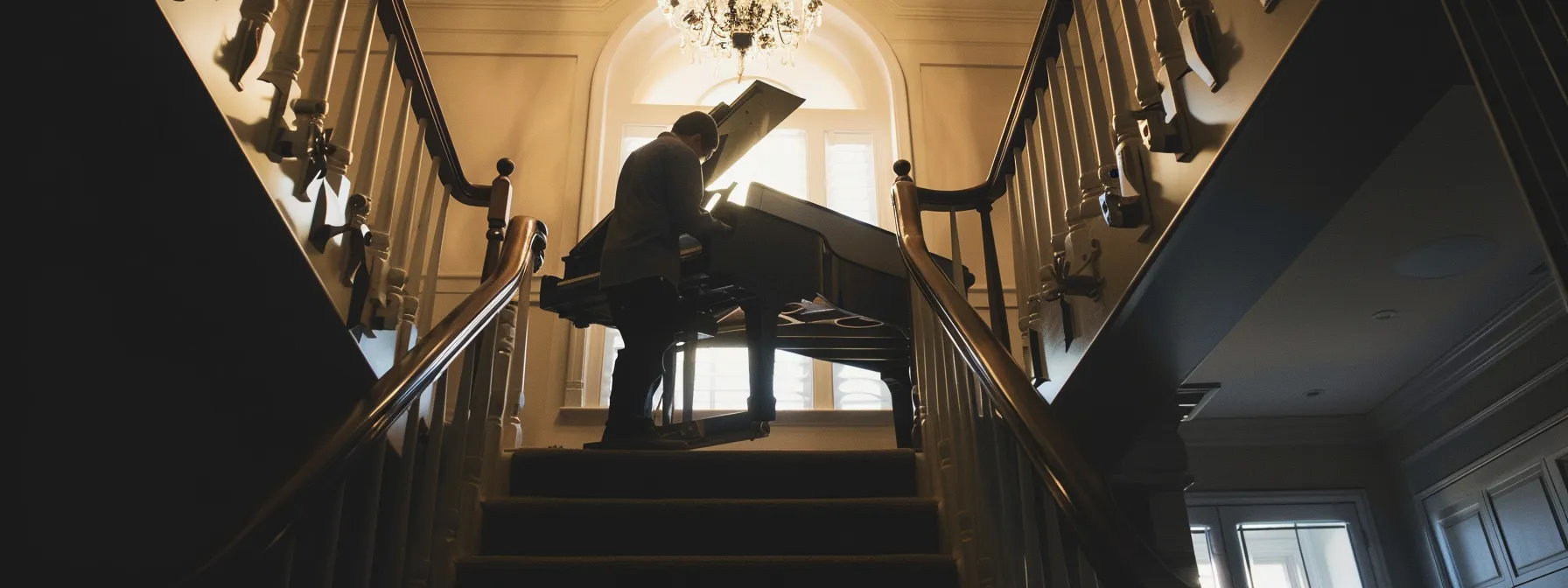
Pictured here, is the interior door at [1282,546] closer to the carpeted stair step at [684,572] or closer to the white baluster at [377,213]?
the carpeted stair step at [684,572]

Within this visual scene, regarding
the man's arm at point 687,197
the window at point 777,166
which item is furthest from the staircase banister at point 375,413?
the window at point 777,166

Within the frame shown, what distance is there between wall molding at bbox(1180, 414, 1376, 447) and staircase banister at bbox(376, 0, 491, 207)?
5068 millimetres

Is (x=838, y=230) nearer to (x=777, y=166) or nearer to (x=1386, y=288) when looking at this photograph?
→ (x=777, y=166)

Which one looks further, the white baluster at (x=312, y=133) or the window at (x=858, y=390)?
the window at (x=858, y=390)

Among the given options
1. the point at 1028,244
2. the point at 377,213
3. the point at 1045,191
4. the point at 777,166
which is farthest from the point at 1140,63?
the point at 777,166

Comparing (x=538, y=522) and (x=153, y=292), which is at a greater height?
(x=153, y=292)

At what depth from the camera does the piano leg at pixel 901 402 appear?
445 cm

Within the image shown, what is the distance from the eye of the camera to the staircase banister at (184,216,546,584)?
5.13 ft

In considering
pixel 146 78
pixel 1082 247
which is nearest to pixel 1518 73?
pixel 1082 247

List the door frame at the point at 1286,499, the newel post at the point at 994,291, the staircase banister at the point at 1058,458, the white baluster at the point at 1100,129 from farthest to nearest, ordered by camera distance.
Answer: the door frame at the point at 1286,499
the newel post at the point at 994,291
the white baluster at the point at 1100,129
the staircase banister at the point at 1058,458

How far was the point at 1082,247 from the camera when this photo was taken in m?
2.62

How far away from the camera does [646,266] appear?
3.49 m

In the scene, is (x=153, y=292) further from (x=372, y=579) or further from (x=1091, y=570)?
(x=1091, y=570)

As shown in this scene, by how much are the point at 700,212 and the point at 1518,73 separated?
2.58 meters
